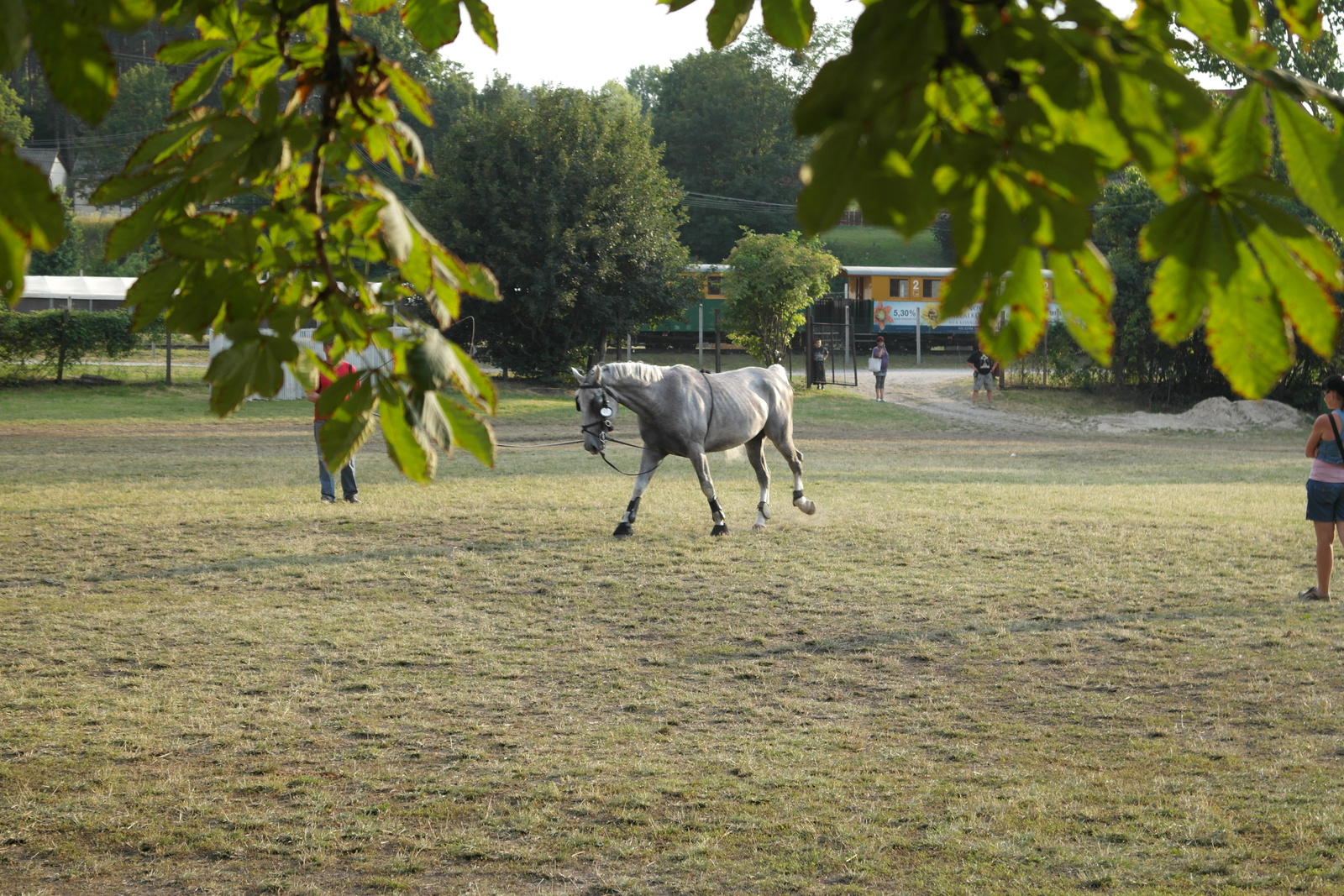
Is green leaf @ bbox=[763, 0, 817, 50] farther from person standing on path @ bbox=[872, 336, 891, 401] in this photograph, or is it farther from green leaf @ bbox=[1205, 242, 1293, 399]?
person standing on path @ bbox=[872, 336, 891, 401]

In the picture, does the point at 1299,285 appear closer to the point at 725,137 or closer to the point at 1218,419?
the point at 1218,419

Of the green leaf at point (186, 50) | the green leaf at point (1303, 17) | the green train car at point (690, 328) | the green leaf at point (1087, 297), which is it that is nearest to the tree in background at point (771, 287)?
the green train car at point (690, 328)

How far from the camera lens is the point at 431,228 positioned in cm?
2658

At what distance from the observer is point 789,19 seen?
1926 millimetres

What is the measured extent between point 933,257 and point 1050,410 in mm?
34405

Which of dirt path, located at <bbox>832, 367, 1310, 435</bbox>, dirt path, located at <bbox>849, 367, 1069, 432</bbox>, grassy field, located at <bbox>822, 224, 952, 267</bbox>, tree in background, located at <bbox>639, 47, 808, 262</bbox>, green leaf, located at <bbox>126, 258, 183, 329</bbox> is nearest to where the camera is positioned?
green leaf, located at <bbox>126, 258, 183, 329</bbox>

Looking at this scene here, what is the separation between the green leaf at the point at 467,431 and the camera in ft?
4.91

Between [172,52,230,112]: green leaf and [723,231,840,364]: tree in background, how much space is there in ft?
95.5

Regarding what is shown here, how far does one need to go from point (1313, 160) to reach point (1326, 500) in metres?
7.57

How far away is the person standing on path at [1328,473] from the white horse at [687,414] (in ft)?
15.9

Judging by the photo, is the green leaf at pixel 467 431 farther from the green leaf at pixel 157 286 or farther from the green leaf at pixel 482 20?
the green leaf at pixel 482 20

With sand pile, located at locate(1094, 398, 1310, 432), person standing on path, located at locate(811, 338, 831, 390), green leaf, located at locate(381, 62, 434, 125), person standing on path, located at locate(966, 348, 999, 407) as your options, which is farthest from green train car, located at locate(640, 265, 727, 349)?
green leaf, located at locate(381, 62, 434, 125)

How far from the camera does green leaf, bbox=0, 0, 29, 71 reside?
3.83ft

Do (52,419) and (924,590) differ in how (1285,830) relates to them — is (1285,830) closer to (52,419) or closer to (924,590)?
(924,590)
